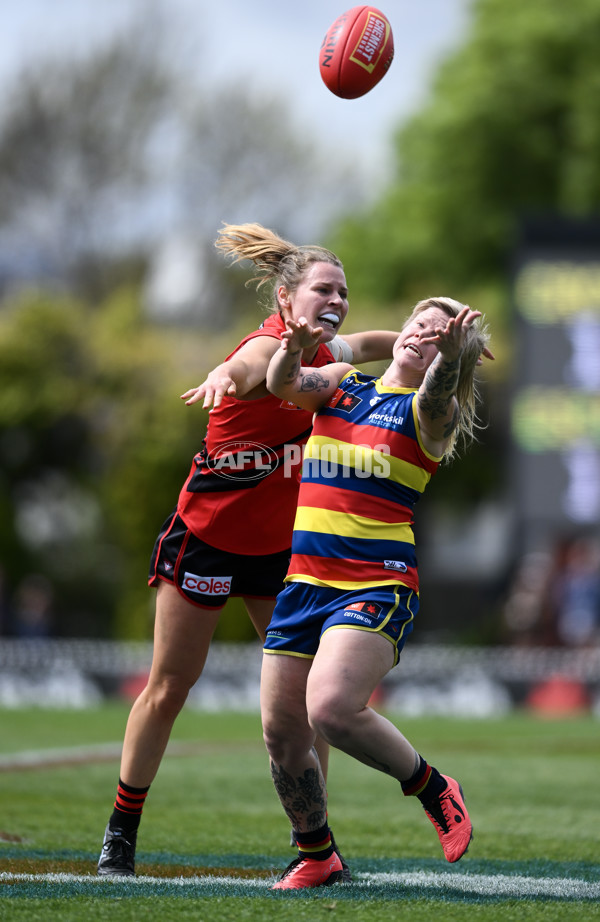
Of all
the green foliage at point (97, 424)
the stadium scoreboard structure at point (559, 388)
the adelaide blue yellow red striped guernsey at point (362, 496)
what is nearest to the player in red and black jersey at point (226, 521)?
the adelaide blue yellow red striped guernsey at point (362, 496)

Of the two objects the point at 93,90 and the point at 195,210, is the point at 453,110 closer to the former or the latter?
the point at 195,210

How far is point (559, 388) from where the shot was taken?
51.5ft

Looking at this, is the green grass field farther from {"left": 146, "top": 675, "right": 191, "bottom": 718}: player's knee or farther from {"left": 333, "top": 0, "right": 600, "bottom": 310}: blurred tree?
{"left": 333, "top": 0, "right": 600, "bottom": 310}: blurred tree

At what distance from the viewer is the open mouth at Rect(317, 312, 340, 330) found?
182 inches

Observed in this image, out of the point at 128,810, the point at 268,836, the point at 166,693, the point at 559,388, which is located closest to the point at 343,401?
the point at 166,693

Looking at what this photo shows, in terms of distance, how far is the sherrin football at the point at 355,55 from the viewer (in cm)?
556

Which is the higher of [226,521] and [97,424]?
[97,424]

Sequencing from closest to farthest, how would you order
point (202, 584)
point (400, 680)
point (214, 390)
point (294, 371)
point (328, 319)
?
1. point (214, 390)
2. point (294, 371)
3. point (328, 319)
4. point (202, 584)
5. point (400, 680)

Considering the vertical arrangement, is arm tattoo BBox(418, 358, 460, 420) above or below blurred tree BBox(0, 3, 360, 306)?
below

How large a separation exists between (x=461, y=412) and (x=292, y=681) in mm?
1135

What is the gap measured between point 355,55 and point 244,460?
6.56 ft

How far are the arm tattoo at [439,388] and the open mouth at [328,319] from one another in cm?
53

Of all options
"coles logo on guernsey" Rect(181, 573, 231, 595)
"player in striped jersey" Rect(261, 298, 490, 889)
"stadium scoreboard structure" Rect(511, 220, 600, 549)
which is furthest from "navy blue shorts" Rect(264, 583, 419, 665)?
"stadium scoreboard structure" Rect(511, 220, 600, 549)

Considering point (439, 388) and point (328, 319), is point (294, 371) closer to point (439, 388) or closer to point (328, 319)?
point (328, 319)
